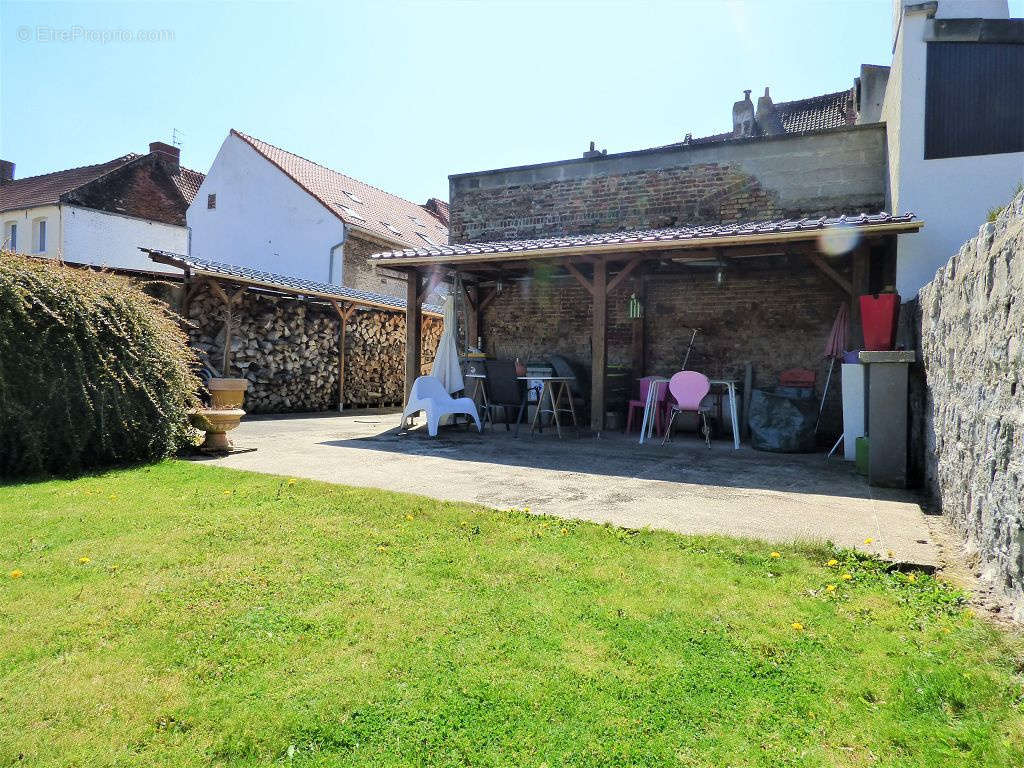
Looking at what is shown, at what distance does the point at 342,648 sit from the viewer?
2.14m

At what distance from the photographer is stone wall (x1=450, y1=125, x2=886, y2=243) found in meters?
8.90

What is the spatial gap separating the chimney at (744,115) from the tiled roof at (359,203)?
40.3 feet

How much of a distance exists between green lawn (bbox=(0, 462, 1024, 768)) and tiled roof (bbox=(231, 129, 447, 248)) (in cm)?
1625

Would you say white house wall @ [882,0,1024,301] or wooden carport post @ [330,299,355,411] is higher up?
white house wall @ [882,0,1024,301]

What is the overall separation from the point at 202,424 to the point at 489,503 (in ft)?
12.9

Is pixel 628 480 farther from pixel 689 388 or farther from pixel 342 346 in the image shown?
pixel 342 346

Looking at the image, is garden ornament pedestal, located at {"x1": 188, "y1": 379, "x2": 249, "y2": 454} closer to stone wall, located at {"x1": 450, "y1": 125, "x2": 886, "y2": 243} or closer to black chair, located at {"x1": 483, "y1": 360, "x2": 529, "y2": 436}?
black chair, located at {"x1": 483, "y1": 360, "x2": 529, "y2": 436}

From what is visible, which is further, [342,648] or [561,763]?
[342,648]

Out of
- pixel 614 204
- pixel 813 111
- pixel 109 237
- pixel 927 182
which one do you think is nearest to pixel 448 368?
pixel 614 204

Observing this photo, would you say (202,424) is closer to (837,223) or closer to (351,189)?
(837,223)

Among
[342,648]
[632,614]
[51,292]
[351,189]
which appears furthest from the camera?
[351,189]

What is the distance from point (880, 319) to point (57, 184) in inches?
1075

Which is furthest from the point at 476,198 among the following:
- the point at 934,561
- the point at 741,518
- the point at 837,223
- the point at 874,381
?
the point at 934,561

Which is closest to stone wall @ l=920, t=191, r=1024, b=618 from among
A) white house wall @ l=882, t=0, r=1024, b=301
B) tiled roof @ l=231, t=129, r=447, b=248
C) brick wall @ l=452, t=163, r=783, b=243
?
white house wall @ l=882, t=0, r=1024, b=301
